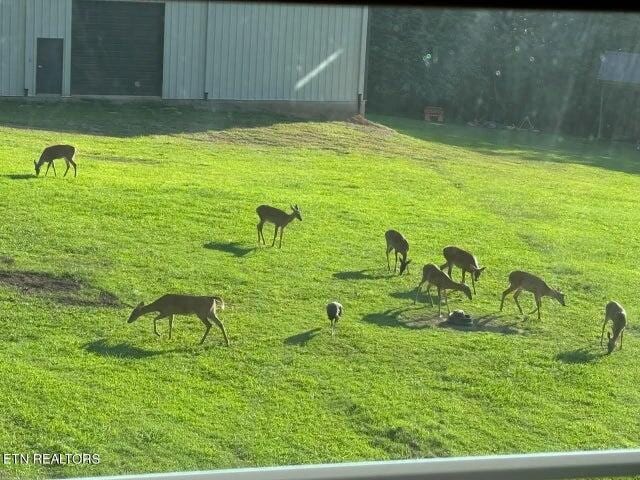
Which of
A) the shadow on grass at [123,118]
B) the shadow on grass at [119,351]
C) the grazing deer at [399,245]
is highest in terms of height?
the shadow on grass at [123,118]

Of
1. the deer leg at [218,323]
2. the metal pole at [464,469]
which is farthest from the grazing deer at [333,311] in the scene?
the metal pole at [464,469]

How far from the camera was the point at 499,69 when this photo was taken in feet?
95.0

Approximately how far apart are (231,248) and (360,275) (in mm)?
1457

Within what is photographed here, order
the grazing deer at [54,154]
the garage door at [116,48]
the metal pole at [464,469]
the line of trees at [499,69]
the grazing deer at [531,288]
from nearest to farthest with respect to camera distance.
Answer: the metal pole at [464,469]
the grazing deer at [531,288]
the grazing deer at [54,154]
the garage door at [116,48]
the line of trees at [499,69]

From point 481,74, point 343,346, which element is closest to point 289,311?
point 343,346

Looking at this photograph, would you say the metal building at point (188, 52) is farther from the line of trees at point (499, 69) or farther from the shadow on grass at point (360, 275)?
the shadow on grass at point (360, 275)

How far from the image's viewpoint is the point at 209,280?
11.3 m

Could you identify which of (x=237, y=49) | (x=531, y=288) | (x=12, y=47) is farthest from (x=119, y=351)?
(x=237, y=49)

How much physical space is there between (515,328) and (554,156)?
14.1m

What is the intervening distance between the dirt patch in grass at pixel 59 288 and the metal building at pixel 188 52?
37.5ft

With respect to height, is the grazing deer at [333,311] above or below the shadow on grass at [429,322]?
above

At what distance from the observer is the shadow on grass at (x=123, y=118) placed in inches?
781

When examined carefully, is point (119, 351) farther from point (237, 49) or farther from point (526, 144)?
point (526, 144)

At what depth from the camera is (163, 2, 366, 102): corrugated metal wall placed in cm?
2300
